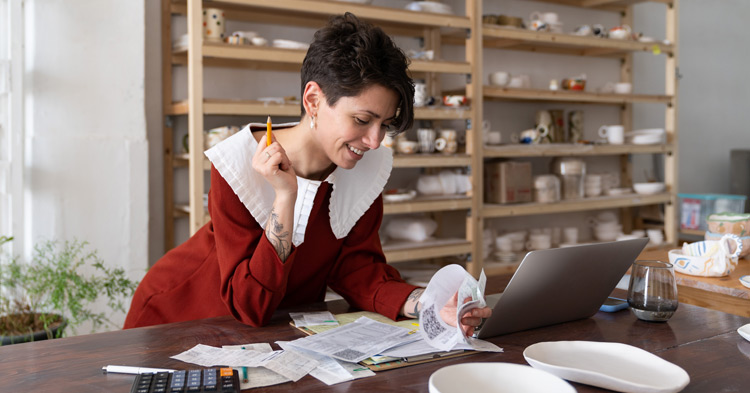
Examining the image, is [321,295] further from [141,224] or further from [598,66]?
[598,66]

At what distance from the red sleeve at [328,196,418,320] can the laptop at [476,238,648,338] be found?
26 cm

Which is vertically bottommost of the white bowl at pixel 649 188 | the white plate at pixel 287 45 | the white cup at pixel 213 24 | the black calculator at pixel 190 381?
the black calculator at pixel 190 381

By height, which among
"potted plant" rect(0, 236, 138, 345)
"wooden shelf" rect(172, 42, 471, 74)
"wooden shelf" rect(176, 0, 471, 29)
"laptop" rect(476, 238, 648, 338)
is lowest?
"potted plant" rect(0, 236, 138, 345)

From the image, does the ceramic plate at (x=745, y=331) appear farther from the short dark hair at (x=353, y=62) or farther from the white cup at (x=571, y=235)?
the white cup at (x=571, y=235)

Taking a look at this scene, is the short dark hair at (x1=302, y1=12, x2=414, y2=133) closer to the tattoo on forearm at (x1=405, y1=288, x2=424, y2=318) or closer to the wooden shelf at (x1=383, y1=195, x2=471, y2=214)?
the tattoo on forearm at (x1=405, y1=288, x2=424, y2=318)

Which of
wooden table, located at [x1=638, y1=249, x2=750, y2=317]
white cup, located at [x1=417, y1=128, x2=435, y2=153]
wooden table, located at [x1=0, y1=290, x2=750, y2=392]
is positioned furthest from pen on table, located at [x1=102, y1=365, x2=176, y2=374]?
white cup, located at [x1=417, y1=128, x2=435, y2=153]

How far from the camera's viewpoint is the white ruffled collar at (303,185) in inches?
59.0

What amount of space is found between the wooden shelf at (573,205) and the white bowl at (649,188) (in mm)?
30

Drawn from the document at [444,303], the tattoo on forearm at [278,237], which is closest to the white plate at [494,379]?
the document at [444,303]

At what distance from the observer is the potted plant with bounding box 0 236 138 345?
2.46m

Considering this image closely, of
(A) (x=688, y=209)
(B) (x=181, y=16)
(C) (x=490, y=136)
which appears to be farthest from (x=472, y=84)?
(A) (x=688, y=209)

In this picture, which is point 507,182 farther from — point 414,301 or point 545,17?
point 414,301

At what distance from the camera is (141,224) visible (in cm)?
291

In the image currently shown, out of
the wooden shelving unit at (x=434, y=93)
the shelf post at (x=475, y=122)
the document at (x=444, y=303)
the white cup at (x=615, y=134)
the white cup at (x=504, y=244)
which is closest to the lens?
the document at (x=444, y=303)
